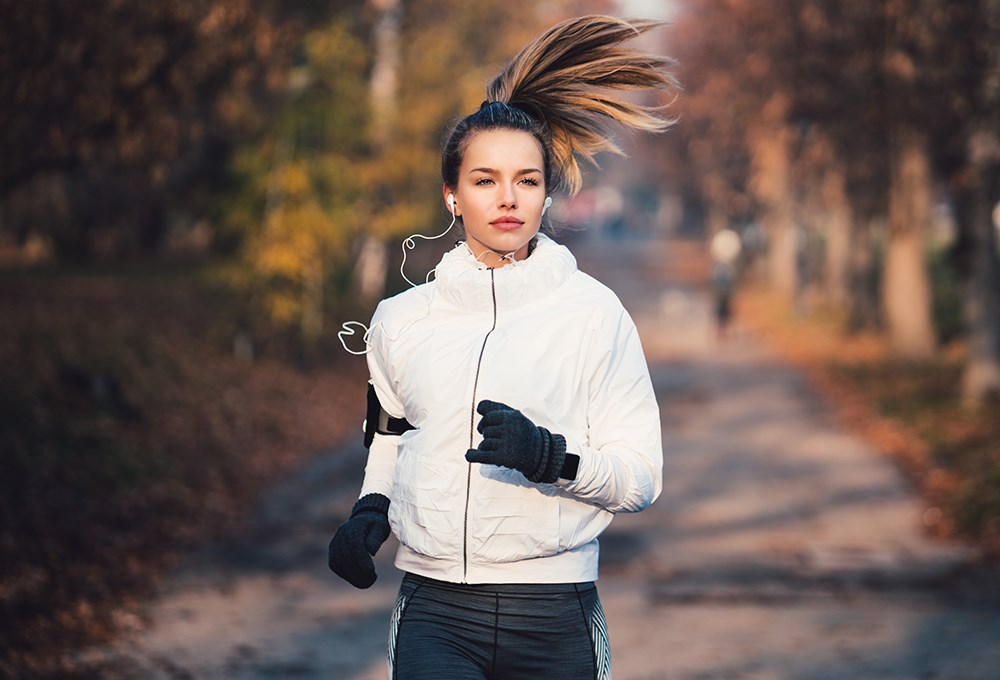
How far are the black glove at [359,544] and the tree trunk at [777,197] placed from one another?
22.1 meters

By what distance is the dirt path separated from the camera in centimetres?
693

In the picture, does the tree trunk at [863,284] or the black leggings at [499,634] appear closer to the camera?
the black leggings at [499,634]

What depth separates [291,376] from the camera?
61.1 ft

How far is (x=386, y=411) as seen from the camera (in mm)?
3500

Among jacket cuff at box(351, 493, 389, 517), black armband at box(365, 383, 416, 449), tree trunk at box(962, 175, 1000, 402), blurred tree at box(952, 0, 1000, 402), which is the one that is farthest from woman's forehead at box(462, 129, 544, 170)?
tree trunk at box(962, 175, 1000, 402)

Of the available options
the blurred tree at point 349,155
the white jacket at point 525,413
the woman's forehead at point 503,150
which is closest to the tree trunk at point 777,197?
the blurred tree at point 349,155

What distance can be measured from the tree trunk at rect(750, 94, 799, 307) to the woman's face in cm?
2180

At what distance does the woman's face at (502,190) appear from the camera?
332 cm

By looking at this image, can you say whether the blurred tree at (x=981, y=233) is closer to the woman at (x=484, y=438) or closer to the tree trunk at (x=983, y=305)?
the tree trunk at (x=983, y=305)

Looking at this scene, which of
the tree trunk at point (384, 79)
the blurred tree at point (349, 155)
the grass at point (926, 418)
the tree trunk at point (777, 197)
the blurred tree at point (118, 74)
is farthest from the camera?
the tree trunk at point (777, 197)

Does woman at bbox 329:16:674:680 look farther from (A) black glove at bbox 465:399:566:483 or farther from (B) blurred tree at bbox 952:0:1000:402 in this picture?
(B) blurred tree at bbox 952:0:1000:402

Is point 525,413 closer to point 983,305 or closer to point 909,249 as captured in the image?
point 983,305

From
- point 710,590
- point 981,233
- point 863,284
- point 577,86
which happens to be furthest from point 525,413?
point 863,284

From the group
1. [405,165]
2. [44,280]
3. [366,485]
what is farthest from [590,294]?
[405,165]
